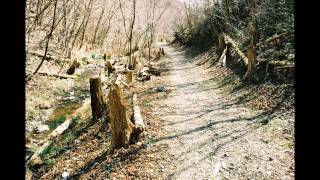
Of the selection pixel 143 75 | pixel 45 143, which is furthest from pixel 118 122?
pixel 143 75

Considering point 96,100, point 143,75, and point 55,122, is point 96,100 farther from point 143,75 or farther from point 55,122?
point 143,75

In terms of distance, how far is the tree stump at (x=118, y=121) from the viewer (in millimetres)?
7941

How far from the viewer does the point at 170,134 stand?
8.53m

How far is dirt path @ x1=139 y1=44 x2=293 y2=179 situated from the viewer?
641 cm

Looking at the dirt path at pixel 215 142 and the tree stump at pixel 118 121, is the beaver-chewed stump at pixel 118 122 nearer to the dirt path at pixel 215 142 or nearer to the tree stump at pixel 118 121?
the tree stump at pixel 118 121

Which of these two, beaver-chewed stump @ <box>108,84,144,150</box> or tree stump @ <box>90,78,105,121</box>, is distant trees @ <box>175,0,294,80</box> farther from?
beaver-chewed stump @ <box>108,84,144,150</box>

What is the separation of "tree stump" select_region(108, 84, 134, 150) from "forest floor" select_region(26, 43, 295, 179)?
28 centimetres

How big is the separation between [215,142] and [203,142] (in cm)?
29

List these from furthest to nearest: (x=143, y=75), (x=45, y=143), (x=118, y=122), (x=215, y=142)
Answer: (x=143, y=75) < (x=45, y=143) < (x=118, y=122) < (x=215, y=142)

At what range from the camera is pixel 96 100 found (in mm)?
11336

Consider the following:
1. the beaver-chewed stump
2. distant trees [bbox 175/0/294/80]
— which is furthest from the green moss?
distant trees [bbox 175/0/294/80]

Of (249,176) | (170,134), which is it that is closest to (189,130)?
(170,134)
